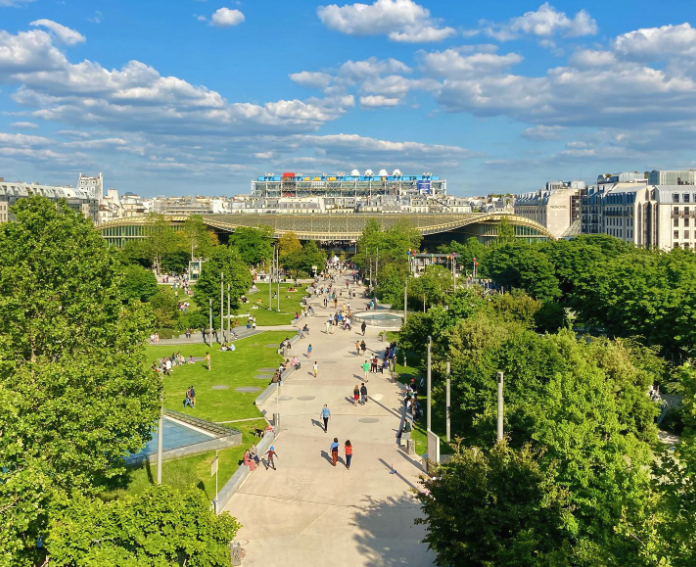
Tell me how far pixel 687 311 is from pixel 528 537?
2463 centimetres

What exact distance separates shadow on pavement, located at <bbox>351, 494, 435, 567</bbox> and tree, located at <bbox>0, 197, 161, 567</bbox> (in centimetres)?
660

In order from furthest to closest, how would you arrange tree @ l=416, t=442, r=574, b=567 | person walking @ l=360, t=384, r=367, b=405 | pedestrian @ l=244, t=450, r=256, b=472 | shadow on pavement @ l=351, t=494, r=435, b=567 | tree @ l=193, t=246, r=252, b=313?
tree @ l=193, t=246, r=252, b=313 → person walking @ l=360, t=384, r=367, b=405 → pedestrian @ l=244, t=450, r=256, b=472 → shadow on pavement @ l=351, t=494, r=435, b=567 → tree @ l=416, t=442, r=574, b=567

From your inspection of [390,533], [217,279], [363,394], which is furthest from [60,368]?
[217,279]

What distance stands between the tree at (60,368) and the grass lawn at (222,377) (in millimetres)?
12193

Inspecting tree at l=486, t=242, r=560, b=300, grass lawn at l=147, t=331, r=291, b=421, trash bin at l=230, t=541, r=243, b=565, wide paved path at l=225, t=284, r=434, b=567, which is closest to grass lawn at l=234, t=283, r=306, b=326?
grass lawn at l=147, t=331, r=291, b=421

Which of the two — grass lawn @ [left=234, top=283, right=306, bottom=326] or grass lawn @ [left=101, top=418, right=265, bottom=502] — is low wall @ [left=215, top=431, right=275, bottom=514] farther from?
grass lawn @ [left=234, top=283, right=306, bottom=326]

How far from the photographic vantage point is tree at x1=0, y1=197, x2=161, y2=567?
15.1 m

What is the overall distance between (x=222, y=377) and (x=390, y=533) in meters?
22.7

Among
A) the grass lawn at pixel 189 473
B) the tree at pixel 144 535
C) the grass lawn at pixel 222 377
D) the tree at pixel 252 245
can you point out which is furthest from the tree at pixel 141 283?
the tree at pixel 144 535

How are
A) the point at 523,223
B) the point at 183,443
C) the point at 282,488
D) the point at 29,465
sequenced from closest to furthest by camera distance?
the point at 29,465, the point at 282,488, the point at 183,443, the point at 523,223

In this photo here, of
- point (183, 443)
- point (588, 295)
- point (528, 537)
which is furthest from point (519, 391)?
point (588, 295)

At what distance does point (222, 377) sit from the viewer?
40250 mm

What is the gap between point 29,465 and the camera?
14.8 m

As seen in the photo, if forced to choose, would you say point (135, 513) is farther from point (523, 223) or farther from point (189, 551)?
point (523, 223)
